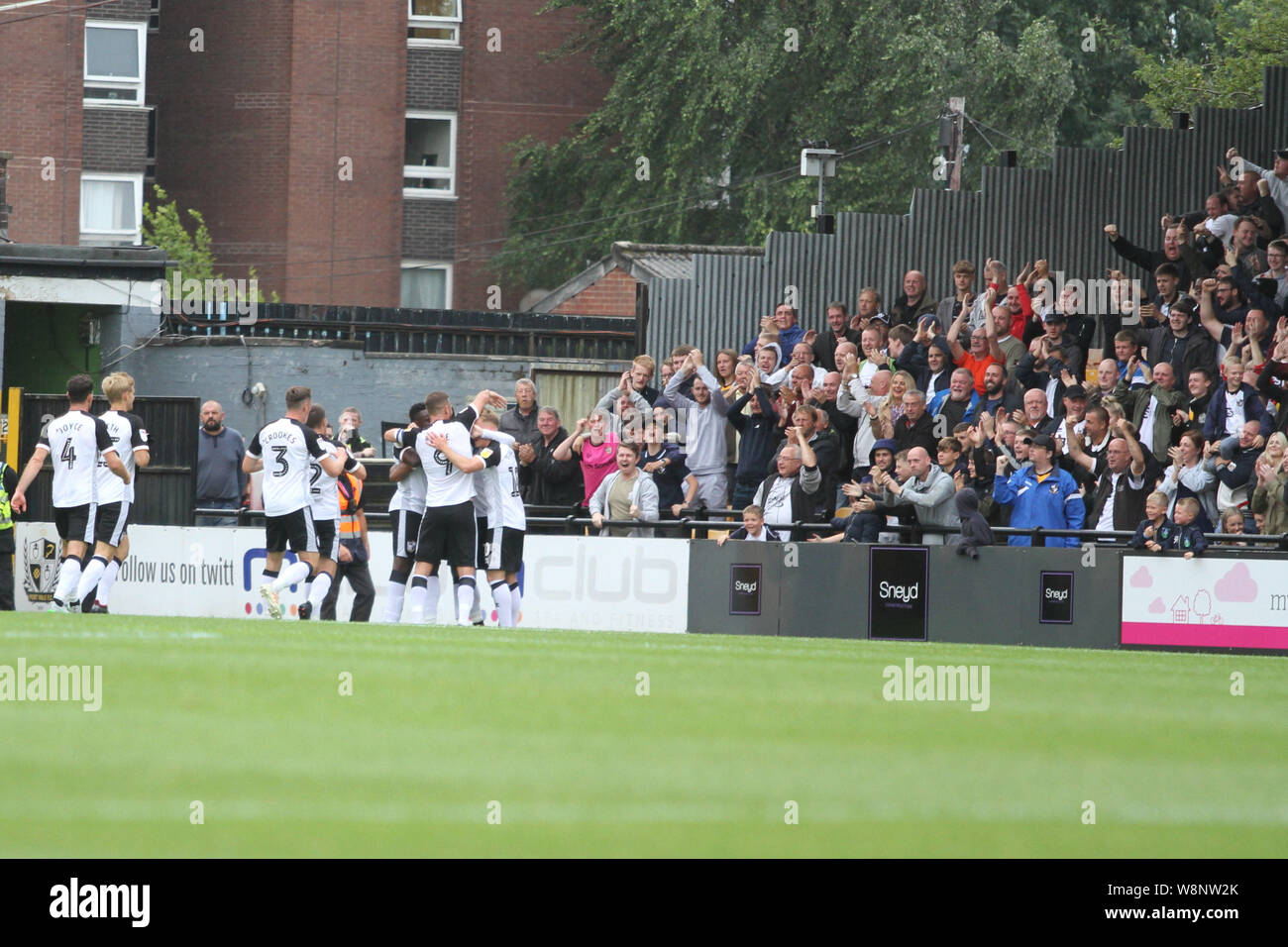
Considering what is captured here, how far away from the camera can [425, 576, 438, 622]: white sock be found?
17891mm

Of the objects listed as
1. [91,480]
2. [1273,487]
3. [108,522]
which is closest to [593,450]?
[108,522]

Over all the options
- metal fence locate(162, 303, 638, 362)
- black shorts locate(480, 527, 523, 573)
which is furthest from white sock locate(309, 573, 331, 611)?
metal fence locate(162, 303, 638, 362)

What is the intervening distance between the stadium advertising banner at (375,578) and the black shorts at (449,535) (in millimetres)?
2324

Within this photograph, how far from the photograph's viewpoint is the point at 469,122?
51.1 metres

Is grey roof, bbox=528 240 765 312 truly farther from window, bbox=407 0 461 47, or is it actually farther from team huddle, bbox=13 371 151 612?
team huddle, bbox=13 371 151 612

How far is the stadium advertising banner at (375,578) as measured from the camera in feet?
65.2

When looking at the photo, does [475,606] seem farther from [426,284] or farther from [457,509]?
[426,284]

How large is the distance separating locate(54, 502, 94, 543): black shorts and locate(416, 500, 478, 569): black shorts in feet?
9.24

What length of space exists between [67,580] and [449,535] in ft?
10.6

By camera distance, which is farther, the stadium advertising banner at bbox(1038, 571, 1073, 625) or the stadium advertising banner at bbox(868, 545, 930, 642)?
the stadium advertising banner at bbox(868, 545, 930, 642)

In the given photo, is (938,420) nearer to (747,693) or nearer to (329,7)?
(747,693)

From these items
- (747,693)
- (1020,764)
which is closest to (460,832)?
(1020,764)

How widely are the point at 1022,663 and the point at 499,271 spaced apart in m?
37.9

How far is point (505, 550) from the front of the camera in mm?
18297
